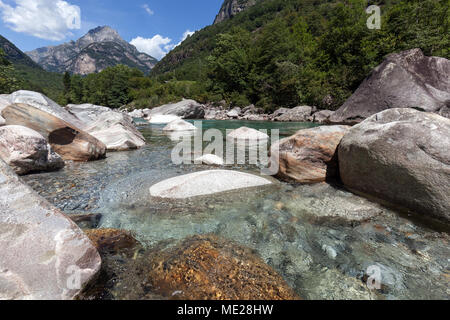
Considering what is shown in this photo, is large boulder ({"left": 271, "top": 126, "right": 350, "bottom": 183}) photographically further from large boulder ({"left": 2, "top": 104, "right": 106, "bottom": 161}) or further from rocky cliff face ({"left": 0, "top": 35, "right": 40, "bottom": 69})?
rocky cliff face ({"left": 0, "top": 35, "right": 40, "bottom": 69})

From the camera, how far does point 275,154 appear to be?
14.4 feet

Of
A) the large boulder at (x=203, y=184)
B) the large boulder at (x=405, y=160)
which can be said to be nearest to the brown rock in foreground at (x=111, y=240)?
the large boulder at (x=203, y=184)

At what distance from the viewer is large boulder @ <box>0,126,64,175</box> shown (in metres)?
3.66

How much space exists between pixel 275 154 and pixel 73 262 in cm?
380

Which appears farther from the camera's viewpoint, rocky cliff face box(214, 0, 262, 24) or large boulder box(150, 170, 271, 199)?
rocky cliff face box(214, 0, 262, 24)

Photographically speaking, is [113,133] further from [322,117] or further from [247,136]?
[322,117]

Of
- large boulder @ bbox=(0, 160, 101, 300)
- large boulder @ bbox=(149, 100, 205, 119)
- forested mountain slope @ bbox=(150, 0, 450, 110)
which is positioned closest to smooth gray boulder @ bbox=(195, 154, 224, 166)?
large boulder @ bbox=(0, 160, 101, 300)

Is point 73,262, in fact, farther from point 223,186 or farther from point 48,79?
point 48,79

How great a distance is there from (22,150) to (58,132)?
1209 mm

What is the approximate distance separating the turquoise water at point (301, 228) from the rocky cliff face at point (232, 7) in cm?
14294

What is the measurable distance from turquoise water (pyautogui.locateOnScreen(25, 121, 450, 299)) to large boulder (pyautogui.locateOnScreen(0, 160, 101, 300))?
698 mm

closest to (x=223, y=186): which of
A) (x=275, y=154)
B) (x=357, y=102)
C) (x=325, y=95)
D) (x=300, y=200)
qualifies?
(x=300, y=200)

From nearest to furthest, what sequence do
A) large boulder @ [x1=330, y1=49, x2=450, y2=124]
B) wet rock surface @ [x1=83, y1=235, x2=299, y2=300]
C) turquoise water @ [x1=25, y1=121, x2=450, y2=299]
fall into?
wet rock surface @ [x1=83, y1=235, x2=299, y2=300], turquoise water @ [x1=25, y1=121, x2=450, y2=299], large boulder @ [x1=330, y1=49, x2=450, y2=124]

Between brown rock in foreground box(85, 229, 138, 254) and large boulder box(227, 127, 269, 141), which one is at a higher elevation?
large boulder box(227, 127, 269, 141)
